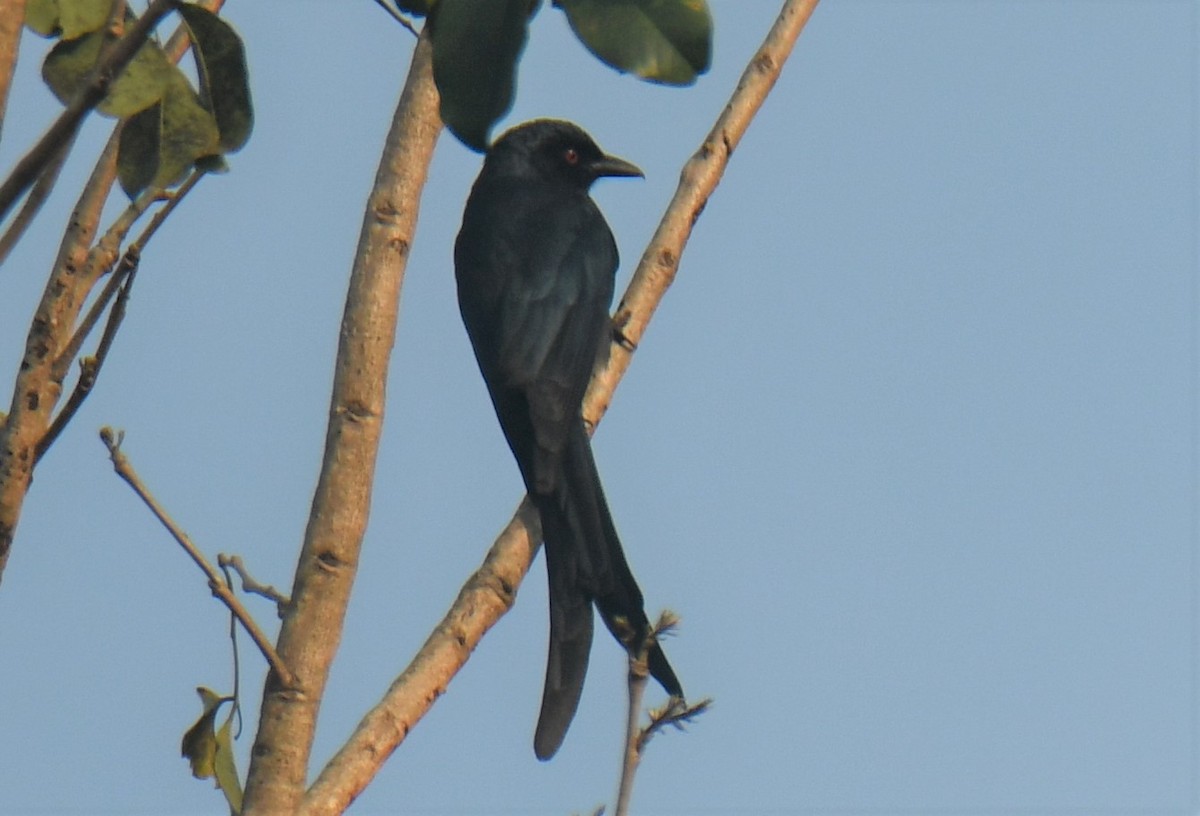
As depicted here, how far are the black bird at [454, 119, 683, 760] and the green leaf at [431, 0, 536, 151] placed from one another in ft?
5.84

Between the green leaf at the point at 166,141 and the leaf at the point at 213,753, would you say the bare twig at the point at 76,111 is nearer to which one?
the green leaf at the point at 166,141

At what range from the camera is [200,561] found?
2.86 m

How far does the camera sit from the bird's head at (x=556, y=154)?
652 cm

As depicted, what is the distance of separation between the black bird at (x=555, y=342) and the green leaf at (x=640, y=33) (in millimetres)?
1917

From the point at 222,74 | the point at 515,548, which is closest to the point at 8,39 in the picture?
the point at 222,74

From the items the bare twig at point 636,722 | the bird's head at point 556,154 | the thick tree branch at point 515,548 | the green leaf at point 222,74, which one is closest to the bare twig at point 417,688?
the thick tree branch at point 515,548

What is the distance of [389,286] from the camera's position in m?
3.39

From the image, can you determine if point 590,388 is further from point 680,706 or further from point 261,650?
point 680,706

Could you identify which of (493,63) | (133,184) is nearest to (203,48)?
(133,184)

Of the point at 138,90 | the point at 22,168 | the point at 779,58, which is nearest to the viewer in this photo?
the point at 22,168

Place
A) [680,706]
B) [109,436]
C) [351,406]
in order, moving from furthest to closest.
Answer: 1. [351,406]
2. [109,436]
3. [680,706]

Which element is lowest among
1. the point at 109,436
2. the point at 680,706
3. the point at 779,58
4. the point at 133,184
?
the point at 680,706

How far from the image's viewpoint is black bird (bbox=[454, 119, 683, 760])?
14.0ft

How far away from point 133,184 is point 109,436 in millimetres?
630
